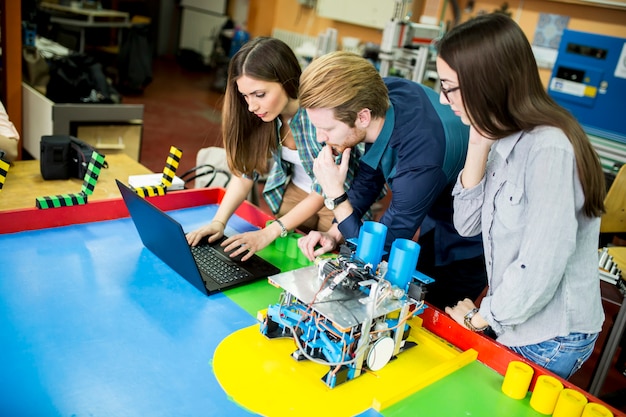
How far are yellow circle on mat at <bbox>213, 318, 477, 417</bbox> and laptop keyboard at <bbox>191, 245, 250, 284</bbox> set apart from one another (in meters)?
0.25

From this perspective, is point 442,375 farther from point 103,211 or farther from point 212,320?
point 103,211

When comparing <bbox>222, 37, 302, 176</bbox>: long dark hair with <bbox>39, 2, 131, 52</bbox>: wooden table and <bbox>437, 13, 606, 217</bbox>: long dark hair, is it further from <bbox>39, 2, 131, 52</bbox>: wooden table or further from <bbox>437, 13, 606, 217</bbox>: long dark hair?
<bbox>39, 2, 131, 52</bbox>: wooden table

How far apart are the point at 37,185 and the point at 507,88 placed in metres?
1.90

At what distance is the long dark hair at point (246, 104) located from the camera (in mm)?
1671

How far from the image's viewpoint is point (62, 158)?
7.41 feet

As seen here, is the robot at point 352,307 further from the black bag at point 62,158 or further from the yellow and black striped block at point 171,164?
the black bag at point 62,158

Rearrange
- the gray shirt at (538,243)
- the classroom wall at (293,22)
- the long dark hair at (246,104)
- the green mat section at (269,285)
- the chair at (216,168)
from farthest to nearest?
the classroom wall at (293,22) → the chair at (216,168) → the long dark hair at (246,104) → the green mat section at (269,285) → the gray shirt at (538,243)

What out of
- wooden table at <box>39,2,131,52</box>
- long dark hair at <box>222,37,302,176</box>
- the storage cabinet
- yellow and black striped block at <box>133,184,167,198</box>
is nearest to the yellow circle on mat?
long dark hair at <box>222,37,302,176</box>

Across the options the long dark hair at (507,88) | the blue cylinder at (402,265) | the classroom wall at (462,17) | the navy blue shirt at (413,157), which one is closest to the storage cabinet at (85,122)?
the navy blue shirt at (413,157)

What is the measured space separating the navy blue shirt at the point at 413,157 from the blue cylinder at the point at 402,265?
0.85ft

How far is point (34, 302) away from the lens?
133 cm

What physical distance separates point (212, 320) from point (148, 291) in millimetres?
223

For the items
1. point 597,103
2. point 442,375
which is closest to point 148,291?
point 442,375

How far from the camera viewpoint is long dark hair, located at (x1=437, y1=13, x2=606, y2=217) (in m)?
1.08
